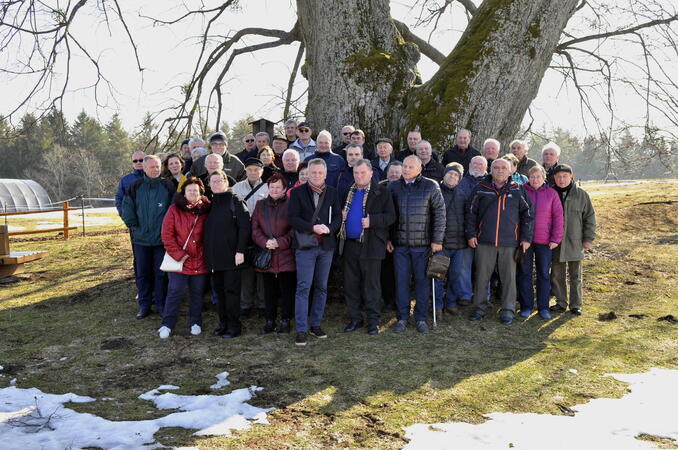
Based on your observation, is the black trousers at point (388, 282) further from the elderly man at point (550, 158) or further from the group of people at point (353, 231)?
the elderly man at point (550, 158)

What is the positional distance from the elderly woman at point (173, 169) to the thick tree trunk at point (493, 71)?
10.7 ft

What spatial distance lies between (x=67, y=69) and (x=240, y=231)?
4205 millimetres

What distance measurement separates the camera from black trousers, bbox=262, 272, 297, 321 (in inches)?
223

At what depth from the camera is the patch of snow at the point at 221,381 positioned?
164 inches

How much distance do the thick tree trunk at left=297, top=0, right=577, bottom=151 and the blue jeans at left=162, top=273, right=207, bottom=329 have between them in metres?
3.34

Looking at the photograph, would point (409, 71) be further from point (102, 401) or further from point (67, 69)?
point (102, 401)

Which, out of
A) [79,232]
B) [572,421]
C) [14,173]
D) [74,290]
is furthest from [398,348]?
[14,173]

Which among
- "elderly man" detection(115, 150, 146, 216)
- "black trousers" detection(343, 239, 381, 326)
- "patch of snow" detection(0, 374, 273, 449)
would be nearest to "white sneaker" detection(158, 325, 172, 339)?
"patch of snow" detection(0, 374, 273, 449)

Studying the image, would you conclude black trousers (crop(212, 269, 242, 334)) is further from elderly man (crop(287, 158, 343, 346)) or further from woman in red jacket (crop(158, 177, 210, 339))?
elderly man (crop(287, 158, 343, 346))

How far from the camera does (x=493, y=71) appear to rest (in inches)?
287

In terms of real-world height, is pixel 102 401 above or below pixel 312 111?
below

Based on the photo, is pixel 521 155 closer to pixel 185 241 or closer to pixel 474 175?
pixel 474 175

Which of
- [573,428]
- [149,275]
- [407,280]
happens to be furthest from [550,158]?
[149,275]

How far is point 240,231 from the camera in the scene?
550 cm
